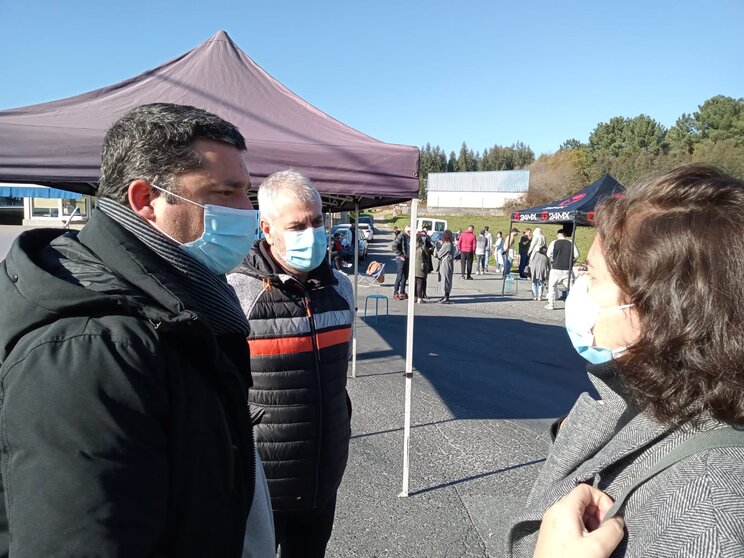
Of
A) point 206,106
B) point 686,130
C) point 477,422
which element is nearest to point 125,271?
point 206,106

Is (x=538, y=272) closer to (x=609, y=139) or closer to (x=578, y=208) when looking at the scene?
(x=578, y=208)

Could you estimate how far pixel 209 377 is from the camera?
1.15 metres

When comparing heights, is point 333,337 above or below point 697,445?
below

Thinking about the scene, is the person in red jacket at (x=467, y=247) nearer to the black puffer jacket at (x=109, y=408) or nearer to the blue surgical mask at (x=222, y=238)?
the blue surgical mask at (x=222, y=238)

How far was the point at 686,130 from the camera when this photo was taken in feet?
225

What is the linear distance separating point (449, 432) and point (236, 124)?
10.8 ft

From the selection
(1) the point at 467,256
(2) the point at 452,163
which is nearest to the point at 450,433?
(1) the point at 467,256

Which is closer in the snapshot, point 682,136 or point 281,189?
point 281,189

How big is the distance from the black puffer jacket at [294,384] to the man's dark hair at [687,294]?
1418 mm

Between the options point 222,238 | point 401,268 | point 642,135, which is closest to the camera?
point 222,238

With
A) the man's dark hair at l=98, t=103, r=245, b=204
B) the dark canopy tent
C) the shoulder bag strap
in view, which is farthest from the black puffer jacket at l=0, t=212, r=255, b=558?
the dark canopy tent

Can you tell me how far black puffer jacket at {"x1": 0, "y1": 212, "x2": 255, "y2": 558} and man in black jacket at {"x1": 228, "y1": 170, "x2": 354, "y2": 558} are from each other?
37.7 inches

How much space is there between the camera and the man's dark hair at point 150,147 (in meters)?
1.25

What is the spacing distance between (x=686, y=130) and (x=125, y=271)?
8282 centimetres
